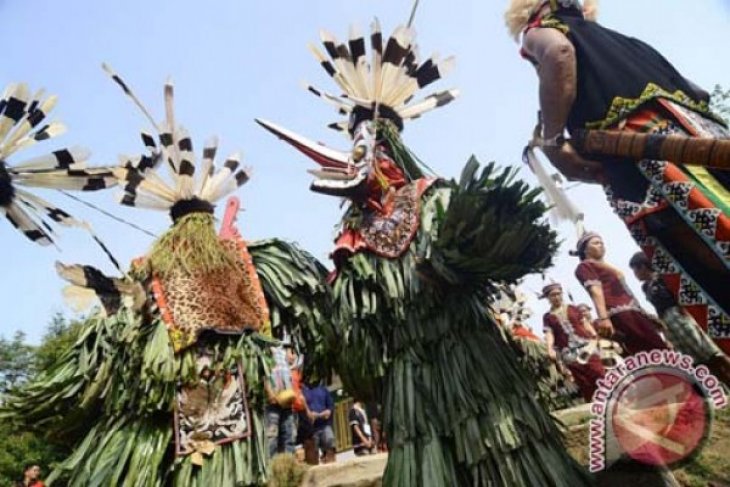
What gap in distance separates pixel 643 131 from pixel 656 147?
0.14 metres

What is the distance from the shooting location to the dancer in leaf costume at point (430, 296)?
106 inches

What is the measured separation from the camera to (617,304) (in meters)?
4.35

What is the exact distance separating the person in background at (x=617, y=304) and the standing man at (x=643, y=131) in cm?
193

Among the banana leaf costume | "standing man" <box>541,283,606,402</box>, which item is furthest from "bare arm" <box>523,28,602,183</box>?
"standing man" <box>541,283,606,402</box>

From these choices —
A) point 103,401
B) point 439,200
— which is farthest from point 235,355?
point 439,200

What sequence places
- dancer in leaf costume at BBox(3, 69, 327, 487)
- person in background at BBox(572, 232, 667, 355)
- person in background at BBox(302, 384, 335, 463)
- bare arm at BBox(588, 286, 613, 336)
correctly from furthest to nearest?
person in background at BBox(302, 384, 335, 463) < person in background at BBox(572, 232, 667, 355) < bare arm at BBox(588, 286, 613, 336) < dancer in leaf costume at BBox(3, 69, 327, 487)

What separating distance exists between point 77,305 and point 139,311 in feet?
2.94

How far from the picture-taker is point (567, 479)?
8.73 ft


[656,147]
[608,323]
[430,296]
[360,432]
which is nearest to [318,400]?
[360,432]

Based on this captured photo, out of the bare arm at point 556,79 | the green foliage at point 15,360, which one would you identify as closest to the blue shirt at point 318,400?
the bare arm at point 556,79

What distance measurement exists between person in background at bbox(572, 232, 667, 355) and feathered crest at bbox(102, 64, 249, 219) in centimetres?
238

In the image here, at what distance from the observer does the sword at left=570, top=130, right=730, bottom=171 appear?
77.0 inches

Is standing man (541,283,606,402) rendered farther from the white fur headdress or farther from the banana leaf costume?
the white fur headdress

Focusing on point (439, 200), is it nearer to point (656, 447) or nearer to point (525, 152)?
point (525, 152)
